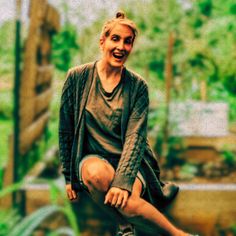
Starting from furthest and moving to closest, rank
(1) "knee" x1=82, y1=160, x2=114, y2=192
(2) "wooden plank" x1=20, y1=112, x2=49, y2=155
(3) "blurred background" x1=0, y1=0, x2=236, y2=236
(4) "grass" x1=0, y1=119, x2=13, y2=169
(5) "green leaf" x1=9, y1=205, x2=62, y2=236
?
(4) "grass" x1=0, y1=119, x2=13, y2=169 < (2) "wooden plank" x1=20, y1=112, x2=49, y2=155 < (3) "blurred background" x1=0, y1=0, x2=236, y2=236 < (5) "green leaf" x1=9, y1=205, x2=62, y2=236 < (1) "knee" x1=82, y1=160, x2=114, y2=192

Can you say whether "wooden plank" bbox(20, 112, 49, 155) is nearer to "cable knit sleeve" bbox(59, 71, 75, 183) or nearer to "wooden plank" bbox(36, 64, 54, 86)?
"wooden plank" bbox(36, 64, 54, 86)

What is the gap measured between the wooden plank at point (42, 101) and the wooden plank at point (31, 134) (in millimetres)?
80

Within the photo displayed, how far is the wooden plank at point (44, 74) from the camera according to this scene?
3.56 meters

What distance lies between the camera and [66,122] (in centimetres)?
Answer: 85

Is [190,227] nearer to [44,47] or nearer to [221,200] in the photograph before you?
[221,200]

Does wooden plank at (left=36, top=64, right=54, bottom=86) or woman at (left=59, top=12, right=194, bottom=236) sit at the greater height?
woman at (left=59, top=12, right=194, bottom=236)

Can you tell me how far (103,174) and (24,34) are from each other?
9.98ft

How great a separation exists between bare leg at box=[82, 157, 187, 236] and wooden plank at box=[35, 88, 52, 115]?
2.86 m

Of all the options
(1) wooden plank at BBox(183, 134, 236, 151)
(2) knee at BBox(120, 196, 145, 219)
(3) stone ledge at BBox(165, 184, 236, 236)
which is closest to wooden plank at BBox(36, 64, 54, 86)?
(3) stone ledge at BBox(165, 184, 236, 236)

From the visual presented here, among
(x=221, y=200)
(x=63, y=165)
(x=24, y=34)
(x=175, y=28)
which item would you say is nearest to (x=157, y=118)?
(x=175, y=28)

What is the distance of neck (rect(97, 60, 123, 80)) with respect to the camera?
821mm

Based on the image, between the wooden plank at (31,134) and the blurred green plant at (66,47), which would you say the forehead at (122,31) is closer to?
the blurred green plant at (66,47)

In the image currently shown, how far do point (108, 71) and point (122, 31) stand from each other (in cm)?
8

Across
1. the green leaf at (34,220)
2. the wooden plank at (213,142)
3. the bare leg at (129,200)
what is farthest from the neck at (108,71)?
the wooden plank at (213,142)
